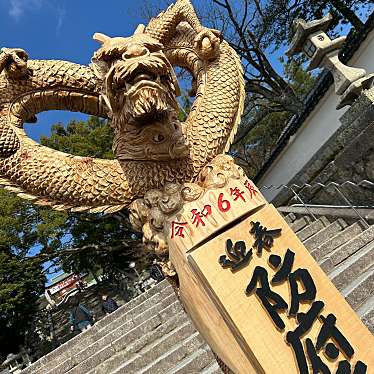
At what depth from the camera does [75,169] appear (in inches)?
81.7

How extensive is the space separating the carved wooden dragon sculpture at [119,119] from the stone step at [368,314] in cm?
181

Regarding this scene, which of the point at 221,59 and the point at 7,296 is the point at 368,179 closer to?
the point at 221,59

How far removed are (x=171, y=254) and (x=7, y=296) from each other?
43.4 ft

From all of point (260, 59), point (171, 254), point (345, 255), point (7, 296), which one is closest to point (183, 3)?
point (171, 254)

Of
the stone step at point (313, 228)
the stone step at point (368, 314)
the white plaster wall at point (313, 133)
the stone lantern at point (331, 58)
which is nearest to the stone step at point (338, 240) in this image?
the stone step at point (313, 228)

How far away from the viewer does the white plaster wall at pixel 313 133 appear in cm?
691

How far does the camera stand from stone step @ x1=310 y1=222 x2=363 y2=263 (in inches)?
194

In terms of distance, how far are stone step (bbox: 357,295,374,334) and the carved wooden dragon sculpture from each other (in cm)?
181

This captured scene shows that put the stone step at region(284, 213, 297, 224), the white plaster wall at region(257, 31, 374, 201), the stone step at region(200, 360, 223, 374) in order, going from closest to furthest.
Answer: the stone step at region(200, 360, 223, 374) < the white plaster wall at region(257, 31, 374, 201) < the stone step at region(284, 213, 297, 224)

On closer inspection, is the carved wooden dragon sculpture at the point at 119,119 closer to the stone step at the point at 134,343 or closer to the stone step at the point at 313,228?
the stone step at the point at 134,343

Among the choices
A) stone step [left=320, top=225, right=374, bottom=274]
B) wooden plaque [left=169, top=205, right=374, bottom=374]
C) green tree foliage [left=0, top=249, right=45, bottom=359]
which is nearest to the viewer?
wooden plaque [left=169, top=205, right=374, bottom=374]

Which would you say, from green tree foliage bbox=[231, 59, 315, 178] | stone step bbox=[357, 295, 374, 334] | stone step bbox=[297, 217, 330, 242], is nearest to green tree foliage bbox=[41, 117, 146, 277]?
green tree foliage bbox=[231, 59, 315, 178]

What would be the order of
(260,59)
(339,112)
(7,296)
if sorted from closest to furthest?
(339,112) < (7,296) < (260,59)

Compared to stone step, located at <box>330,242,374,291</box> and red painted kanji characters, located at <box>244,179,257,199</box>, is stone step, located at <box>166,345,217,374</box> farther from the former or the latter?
red painted kanji characters, located at <box>244,179,257,199</box>
